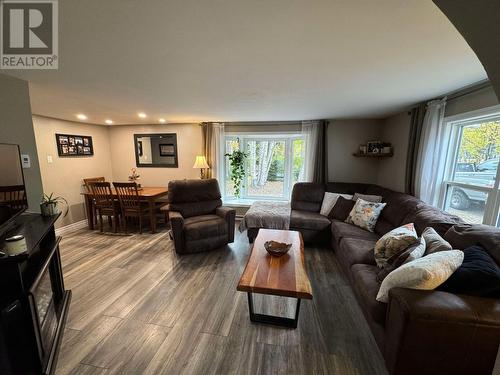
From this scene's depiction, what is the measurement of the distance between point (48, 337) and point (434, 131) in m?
4.22

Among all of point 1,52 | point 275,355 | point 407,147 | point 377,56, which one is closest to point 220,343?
point 275,355

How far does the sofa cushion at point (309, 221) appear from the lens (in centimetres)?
317

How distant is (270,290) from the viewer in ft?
4.87

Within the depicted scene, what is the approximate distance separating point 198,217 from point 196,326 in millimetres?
1801

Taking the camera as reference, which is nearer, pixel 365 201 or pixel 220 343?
pixel 220 343

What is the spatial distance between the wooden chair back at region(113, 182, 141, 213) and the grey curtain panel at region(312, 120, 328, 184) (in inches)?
135

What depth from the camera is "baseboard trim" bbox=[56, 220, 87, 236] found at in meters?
3.71

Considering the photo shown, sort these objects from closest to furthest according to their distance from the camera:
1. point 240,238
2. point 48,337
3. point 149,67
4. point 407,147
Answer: point 48,337
point 149,67
point 407,147
point 240,238

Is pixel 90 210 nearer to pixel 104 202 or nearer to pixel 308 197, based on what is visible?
pixel 104 202

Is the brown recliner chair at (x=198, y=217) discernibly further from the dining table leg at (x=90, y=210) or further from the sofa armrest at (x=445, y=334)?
the sofa armrest at (x=445, y=334)

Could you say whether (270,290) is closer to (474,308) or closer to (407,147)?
(474,308)

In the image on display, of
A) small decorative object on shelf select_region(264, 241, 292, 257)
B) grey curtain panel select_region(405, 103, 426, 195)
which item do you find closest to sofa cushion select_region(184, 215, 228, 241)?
small decorative object on shelf select_region(264, 241, 292, 257)

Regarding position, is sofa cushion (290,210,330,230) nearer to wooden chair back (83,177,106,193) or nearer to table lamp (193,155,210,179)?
table lamp (193,155,210,179)

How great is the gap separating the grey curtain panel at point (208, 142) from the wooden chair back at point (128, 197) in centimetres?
147
